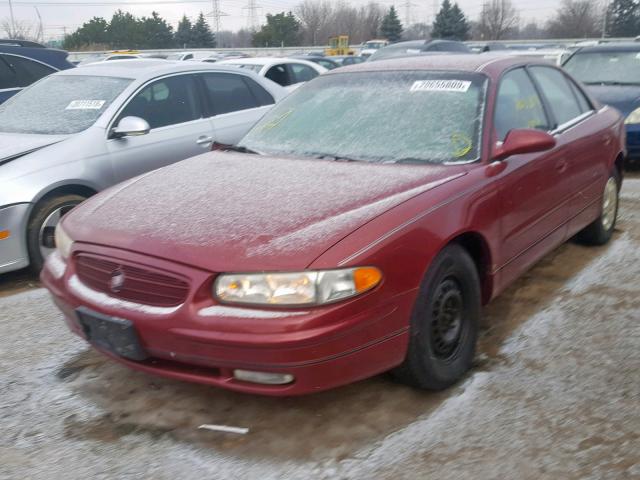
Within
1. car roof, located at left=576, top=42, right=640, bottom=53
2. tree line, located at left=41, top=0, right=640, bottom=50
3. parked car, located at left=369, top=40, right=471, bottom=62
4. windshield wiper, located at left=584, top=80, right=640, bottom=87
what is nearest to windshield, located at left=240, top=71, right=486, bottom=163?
windshield wiper, located at left=584, top=80, right=640, bottom=87

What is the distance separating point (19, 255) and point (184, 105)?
2097 mm

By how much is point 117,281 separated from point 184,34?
237 feet

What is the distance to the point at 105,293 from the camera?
296cm

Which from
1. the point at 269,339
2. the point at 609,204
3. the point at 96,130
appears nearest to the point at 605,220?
the point at 609,204

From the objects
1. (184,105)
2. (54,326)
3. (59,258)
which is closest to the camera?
(59,258)

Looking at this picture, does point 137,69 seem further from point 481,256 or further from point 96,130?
point 481,256

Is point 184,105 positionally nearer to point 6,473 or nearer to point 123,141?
point 123,141

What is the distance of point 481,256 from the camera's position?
3.47 metres

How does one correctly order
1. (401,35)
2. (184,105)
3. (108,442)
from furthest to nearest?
(401,35)
(184,105)
(108,442)

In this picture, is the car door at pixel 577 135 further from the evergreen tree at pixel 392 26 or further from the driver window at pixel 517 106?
the evergreen tree at pixel 392 26

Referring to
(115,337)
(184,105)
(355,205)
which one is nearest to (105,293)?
(115,337)

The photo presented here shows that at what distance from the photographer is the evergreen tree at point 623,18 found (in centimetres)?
5878

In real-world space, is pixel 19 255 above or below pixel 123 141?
below

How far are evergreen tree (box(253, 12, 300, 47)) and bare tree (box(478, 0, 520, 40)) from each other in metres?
20.3
